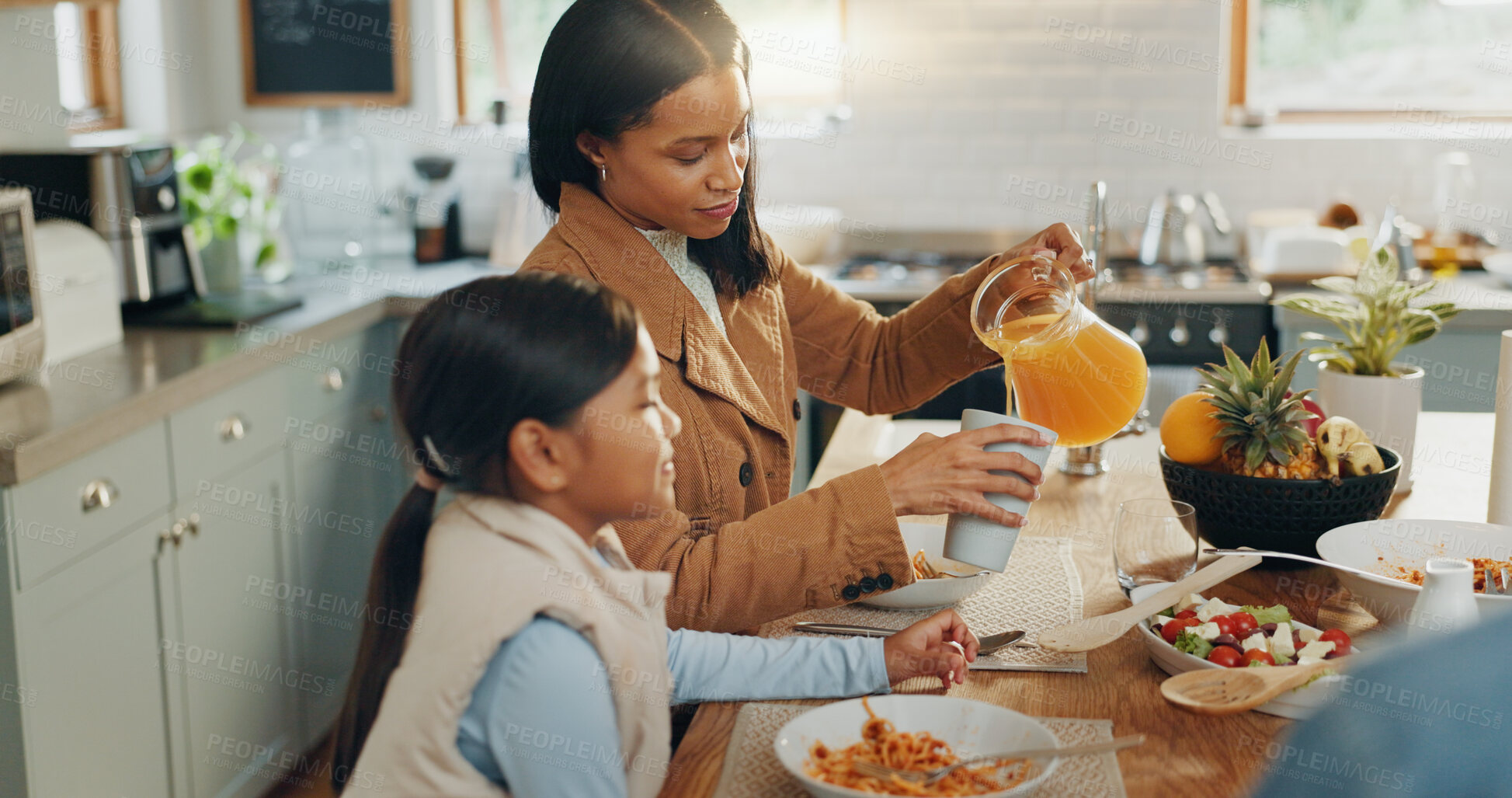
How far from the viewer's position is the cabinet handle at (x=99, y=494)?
2072 mm

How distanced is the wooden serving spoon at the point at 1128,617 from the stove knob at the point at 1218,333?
7.14 feet

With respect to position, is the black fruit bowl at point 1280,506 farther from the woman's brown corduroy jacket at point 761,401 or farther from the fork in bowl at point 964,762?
the fork in bowl at point 964,762

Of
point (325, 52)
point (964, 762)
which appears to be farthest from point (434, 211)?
point (964, 762)

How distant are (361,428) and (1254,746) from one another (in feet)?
8.06

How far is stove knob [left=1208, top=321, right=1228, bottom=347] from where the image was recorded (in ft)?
10.8

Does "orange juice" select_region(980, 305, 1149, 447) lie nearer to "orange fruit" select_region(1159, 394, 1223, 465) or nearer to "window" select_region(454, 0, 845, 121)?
"orange fruit" select_region(1159, 394, 1223, 465)

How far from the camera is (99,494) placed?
210 centimetres

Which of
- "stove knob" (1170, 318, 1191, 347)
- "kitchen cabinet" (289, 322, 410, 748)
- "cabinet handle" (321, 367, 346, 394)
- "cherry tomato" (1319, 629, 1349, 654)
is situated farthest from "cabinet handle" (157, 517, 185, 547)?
"stove knob" (1170, 318, 1191, 347)

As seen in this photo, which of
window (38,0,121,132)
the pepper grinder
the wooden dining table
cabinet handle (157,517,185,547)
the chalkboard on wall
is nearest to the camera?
the wooden dining table

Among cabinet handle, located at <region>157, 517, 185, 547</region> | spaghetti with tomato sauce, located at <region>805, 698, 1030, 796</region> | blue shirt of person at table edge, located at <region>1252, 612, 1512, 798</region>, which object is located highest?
blue shirt of person at table edge, located at <region>1252, 612, 1512, 798</region>

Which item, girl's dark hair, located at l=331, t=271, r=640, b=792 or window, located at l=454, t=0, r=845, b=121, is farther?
window, located at l=454, t=0, r=845, b=121

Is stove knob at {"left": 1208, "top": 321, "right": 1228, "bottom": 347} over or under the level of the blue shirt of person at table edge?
under

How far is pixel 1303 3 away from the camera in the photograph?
12.6 ft

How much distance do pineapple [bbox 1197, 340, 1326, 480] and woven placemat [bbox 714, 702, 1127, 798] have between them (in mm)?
522
